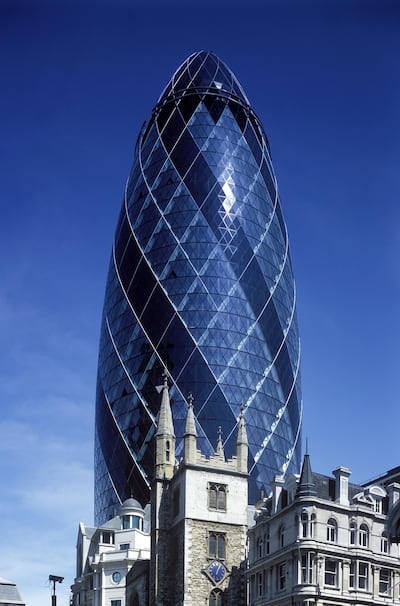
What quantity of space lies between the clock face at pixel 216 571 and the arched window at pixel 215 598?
750 millimetres

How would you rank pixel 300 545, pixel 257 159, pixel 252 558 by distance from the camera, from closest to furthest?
pixel 300 545 → pixel 252 558 → pixel 257 159

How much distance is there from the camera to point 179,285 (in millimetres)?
93812

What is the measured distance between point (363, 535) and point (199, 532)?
37.4 feet

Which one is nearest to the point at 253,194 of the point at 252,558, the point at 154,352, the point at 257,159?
the point at 257,159

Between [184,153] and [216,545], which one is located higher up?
[184,153]

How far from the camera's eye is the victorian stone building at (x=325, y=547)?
46438 mm

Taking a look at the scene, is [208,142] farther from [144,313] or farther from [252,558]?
[252,558]

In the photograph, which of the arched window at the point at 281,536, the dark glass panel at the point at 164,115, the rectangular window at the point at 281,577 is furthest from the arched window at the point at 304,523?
the dark glass panel at the point at 164,115

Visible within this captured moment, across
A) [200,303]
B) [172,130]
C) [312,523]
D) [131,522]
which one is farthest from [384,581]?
[172,130]

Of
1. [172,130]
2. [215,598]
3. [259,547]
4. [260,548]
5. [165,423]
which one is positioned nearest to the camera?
[260,548]

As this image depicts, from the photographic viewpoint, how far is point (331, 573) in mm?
47000

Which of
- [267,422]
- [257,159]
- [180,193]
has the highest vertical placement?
[257,159]

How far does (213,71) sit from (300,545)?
76.2m

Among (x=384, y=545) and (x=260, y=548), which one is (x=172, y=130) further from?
(x=384, y=545)
